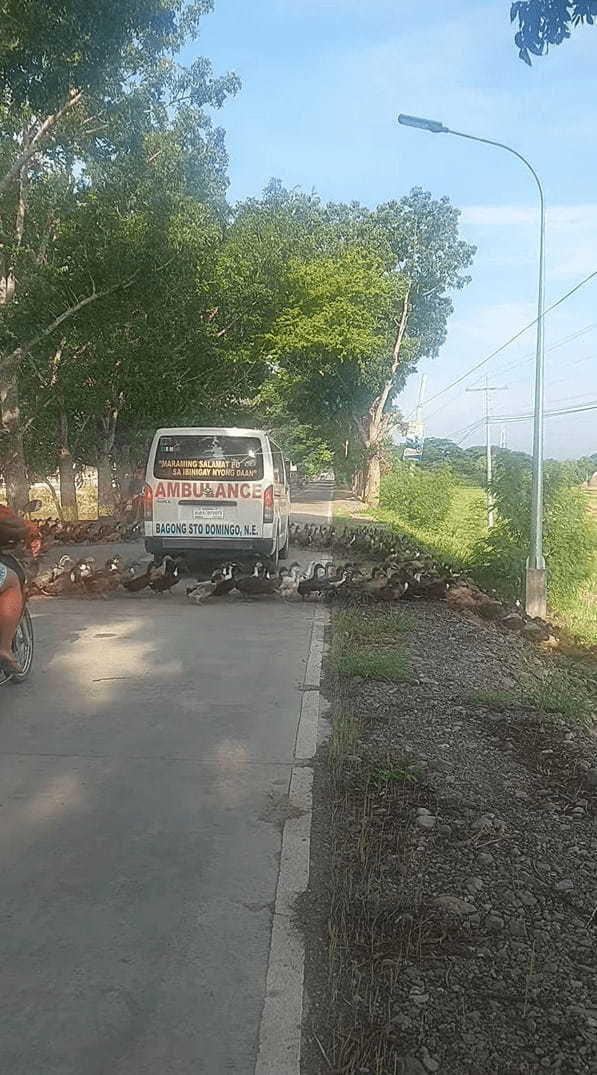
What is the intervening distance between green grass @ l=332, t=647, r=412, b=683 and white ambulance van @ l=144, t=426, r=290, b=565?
15.9ft

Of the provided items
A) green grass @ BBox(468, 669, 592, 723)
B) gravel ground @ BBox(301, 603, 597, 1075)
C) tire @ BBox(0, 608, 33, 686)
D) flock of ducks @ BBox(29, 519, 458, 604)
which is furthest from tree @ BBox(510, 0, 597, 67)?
flock of ducks @ BBox(29, 519, 458, 604)

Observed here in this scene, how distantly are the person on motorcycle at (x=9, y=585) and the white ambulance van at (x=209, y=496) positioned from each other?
6.07 m

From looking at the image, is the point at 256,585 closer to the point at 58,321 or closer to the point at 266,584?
the point at 266,584

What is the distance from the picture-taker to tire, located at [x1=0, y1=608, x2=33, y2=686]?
741cm

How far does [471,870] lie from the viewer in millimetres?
4262

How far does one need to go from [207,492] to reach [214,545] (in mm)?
724

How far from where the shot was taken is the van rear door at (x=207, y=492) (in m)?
13.2

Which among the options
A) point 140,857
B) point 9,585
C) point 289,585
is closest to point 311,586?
point 289,585

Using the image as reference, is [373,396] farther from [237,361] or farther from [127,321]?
[127,321]

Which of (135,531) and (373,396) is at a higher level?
(373,396)

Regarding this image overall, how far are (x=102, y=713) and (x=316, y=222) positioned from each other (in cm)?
3960

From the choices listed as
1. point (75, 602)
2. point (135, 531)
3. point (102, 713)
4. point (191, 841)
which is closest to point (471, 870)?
point (191, 841)

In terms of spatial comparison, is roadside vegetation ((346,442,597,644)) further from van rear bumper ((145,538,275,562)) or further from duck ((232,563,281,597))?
duck ((232,563,281,597))

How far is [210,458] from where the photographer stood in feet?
43.6
